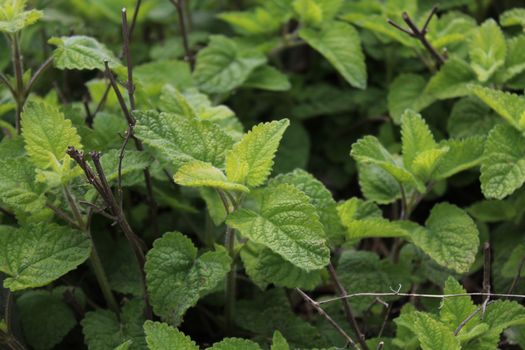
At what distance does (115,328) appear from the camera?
4.61 ft

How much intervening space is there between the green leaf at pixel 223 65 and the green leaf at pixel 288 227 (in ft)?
2.10

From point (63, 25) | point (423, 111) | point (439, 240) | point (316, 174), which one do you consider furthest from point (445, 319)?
point (63, 25)

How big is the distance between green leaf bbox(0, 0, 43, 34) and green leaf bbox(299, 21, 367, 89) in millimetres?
768

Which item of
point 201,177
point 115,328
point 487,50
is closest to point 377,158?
point 201,177

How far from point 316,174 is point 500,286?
0.75 meters

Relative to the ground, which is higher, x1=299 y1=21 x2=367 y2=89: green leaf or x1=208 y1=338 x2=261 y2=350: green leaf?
x1=299 y1=21 x2=367 y2=89: green leaf

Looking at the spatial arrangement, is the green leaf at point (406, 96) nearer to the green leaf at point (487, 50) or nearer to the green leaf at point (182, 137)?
the green leaf at point (487, 50)

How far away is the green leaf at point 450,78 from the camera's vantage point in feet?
5.67

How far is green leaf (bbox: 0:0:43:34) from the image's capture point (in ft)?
4.44

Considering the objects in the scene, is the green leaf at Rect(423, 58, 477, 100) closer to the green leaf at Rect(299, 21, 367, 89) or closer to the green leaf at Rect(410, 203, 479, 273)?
the green leaf at Rect(299, 21, 367, 89)

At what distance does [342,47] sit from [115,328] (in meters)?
0.96

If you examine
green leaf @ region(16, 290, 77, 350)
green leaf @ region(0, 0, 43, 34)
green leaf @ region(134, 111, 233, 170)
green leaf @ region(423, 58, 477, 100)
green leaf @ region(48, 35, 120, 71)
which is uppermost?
green leaf @ region(0, 0, 43, 34)

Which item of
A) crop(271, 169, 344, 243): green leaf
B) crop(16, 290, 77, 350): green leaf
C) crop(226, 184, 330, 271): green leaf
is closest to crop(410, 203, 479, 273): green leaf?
crop(271, 169, 344, 243): green leaf

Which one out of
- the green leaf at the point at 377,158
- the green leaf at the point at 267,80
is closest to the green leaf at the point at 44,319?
the green leaf at the point at 377,158
